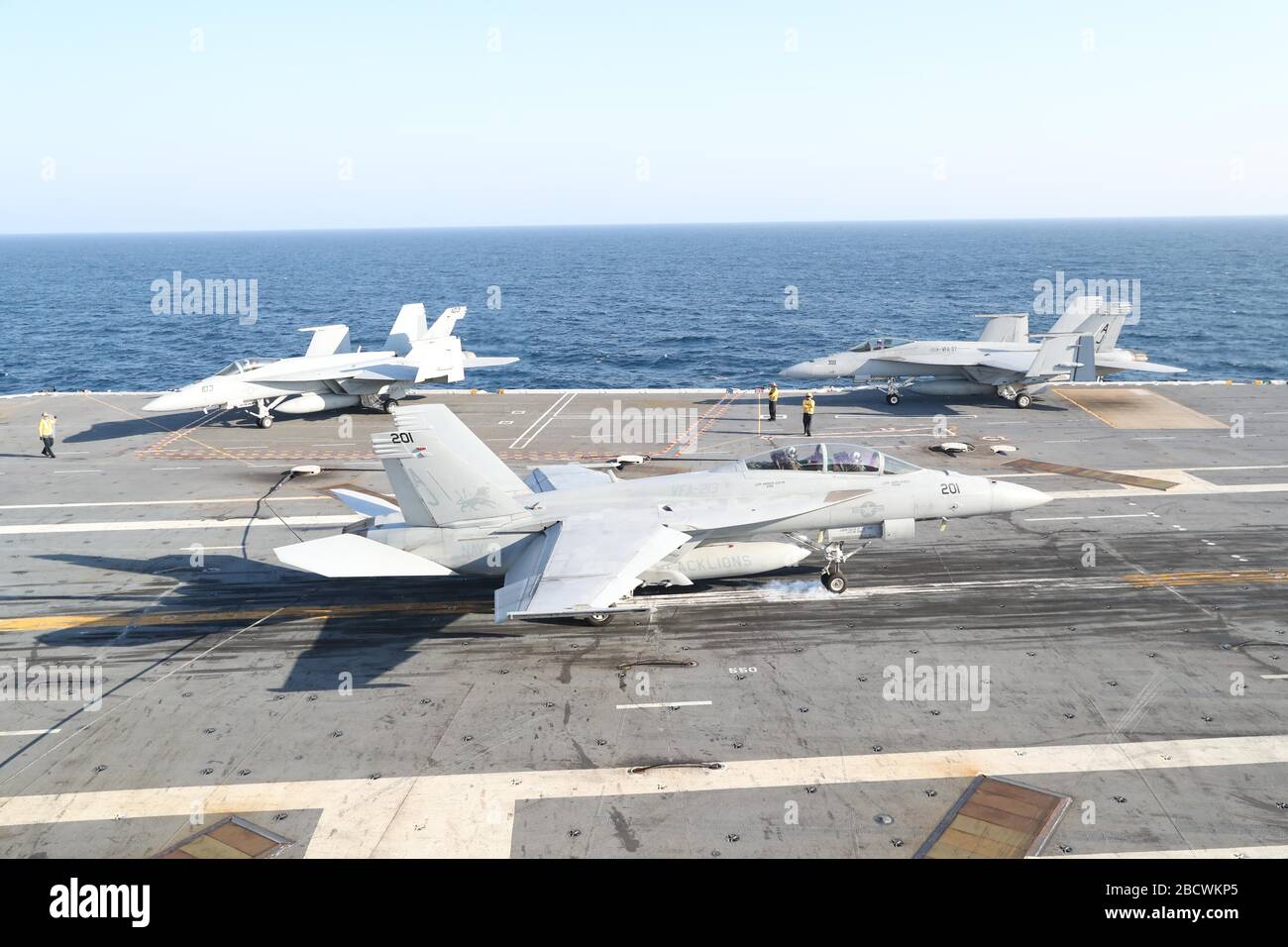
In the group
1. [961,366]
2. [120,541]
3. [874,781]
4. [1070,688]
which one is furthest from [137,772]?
[961,366]

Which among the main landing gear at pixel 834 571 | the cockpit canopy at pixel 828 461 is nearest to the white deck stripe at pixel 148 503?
the cockpit canopy at pixel 828 461

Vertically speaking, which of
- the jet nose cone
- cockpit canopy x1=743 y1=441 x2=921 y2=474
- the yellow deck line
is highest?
cockpit canopy x1=743 y1=441 x2=921 y2=474

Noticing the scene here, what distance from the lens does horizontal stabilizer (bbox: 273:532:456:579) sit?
61.5 feet

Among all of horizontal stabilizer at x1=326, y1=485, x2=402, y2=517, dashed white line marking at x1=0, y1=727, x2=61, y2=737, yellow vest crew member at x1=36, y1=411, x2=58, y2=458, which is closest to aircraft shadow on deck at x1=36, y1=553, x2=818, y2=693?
horizontal stabilizer at x1=326, y1=485, x2=402, y2=517

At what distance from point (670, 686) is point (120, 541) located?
18.5 metres

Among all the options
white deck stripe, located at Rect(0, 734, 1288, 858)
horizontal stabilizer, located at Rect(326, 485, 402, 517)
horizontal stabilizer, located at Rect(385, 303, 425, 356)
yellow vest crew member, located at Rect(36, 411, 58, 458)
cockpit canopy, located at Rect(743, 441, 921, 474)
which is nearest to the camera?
white deck stripe, located at Rect(0, 734, 1288, 858)

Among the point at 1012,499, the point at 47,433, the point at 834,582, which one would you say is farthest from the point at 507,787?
the point at 47,433

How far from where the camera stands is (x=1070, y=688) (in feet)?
56.3

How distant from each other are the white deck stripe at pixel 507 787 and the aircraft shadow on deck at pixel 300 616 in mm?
3781

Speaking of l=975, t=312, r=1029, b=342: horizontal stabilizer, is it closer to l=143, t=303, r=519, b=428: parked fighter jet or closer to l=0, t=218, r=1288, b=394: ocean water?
l=0, t=218, r=1288, b=394: ocean water

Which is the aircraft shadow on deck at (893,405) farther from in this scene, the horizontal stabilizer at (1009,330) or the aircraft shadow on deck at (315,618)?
the aircraft shadow on deck at (315,618)

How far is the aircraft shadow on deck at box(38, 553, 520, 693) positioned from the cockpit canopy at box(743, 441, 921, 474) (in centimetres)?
730

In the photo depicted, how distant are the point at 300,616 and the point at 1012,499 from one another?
57.3ft

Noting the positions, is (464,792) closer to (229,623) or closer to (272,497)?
(229,623)
